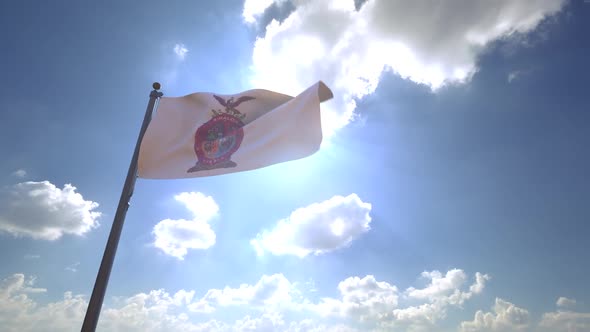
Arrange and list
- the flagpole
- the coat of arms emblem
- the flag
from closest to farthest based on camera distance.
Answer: the flagpole, the flag, the coat of arms emblem

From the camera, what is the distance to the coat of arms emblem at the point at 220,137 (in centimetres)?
1162

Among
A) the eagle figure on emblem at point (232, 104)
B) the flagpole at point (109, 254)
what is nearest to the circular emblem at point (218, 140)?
the eagle figure on emblem at point (232, 104)

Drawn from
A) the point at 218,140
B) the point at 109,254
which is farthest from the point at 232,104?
the point at 109,254

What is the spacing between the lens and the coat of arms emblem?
11.6 metres

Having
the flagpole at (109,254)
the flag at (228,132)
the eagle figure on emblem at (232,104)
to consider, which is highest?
the eagle figure on emblem at (232,104)

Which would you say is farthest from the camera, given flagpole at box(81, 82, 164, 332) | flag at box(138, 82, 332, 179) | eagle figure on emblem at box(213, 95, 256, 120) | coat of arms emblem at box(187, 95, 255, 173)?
eagle figure on emblem at box(213, 95, 256, 120)

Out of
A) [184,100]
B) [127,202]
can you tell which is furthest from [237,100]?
[127,202]

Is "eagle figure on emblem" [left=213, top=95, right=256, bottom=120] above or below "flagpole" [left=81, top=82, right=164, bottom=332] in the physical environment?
above

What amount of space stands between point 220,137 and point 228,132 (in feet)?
1.12

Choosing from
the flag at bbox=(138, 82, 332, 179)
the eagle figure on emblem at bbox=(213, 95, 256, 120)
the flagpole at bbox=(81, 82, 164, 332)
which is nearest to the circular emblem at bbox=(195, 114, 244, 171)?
the flag at bbox=(138, 82, 332, 179)

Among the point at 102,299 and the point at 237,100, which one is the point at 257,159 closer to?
the point at 237,100

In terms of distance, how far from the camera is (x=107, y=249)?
338 inches

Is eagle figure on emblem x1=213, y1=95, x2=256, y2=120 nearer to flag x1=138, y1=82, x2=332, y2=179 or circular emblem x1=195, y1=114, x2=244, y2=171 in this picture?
flag x1=138, y1=82, x2=332, y2=179

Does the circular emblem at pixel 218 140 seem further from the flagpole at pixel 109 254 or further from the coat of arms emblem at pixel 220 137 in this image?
the flagpole at pixel 109 254
